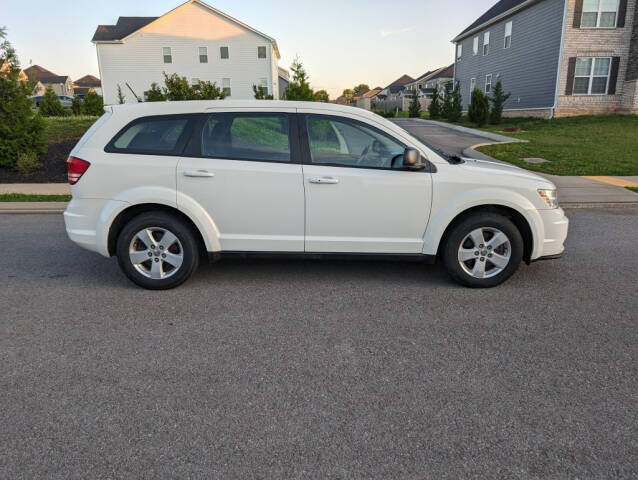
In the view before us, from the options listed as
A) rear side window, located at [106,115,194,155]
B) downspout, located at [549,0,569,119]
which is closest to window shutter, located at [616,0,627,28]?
downspout, located at [549,0,569,119]

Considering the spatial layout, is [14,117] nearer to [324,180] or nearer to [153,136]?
[153,136]

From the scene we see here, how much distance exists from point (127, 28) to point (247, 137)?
1870 inches

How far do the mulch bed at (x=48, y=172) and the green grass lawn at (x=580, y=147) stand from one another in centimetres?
1233

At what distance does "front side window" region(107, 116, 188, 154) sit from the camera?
5.00 m

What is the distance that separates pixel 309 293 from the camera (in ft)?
16.4

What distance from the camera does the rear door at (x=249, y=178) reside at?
4895 millimetres

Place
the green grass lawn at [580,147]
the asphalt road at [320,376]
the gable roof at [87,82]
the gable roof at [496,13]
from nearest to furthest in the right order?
the asphalt road at [320,376], the green grass lawn at [580,147], the gable roof at [496,13], the gable roof at [87,82]

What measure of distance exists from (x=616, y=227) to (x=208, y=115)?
656cm

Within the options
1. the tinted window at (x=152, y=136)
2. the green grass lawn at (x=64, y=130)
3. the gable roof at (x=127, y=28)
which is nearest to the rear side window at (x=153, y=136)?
the tinted window at (x=152, y=136)

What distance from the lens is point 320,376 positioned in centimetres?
337

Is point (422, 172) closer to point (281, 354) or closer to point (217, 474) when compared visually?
point (281, 354)

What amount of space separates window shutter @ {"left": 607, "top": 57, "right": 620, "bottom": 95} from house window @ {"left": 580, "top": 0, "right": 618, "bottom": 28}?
5.69ft

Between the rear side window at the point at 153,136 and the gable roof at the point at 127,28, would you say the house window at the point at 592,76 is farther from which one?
the gable roof at the point at 127,28

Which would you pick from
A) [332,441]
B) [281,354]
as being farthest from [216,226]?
[332,441]
